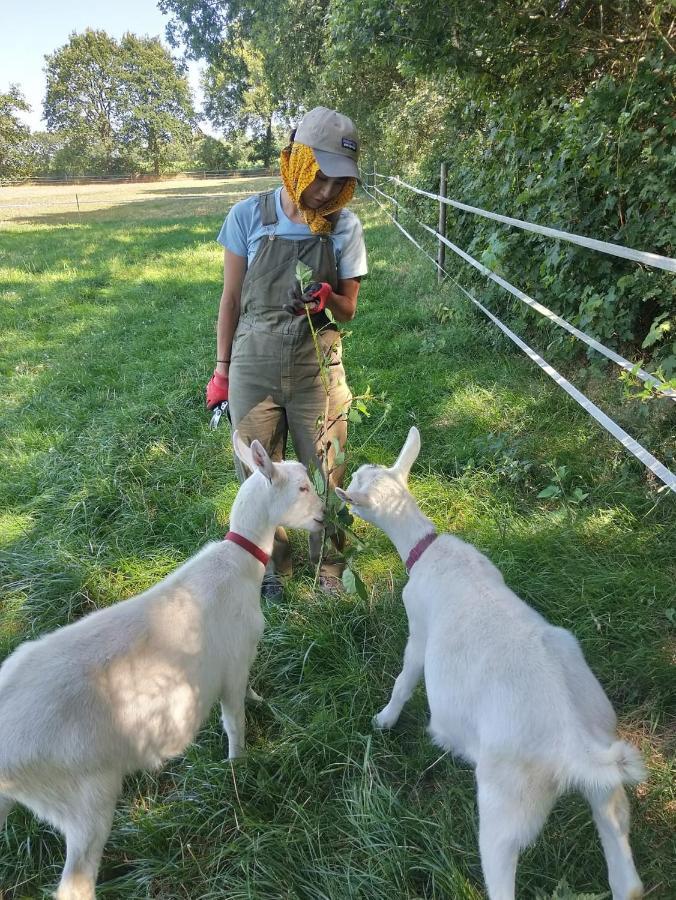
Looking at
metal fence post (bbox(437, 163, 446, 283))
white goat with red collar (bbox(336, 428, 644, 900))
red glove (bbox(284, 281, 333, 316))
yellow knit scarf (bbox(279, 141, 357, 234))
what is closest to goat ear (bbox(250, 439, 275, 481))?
red glove (bbox(284, 281, 333, 316))

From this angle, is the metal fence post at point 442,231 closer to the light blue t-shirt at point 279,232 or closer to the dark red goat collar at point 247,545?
the light blue t-shirt at point 279,232

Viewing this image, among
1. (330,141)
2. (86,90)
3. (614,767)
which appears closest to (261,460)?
(330,141)

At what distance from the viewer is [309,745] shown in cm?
253

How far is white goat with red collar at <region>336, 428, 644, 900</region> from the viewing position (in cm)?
168

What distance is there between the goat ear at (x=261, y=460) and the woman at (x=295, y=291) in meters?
0.46

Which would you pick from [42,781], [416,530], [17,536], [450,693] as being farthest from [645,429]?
[17,536]

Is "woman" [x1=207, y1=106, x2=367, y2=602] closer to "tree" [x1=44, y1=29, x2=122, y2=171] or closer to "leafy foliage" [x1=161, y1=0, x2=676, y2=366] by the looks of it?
"leafy foliage" [x1=161, y1=0, x2=676, y2=366]

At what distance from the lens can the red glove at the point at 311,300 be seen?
9.00ft

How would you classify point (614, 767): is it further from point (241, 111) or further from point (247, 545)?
point (241, 111)

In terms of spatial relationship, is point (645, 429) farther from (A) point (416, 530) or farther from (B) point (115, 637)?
(B) point (115, 637)

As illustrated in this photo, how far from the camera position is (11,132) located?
47156 mm

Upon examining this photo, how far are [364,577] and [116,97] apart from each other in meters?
71.4

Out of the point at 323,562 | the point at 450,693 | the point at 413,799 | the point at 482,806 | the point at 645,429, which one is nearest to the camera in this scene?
the point at 482,806

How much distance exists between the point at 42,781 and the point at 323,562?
197 cm
